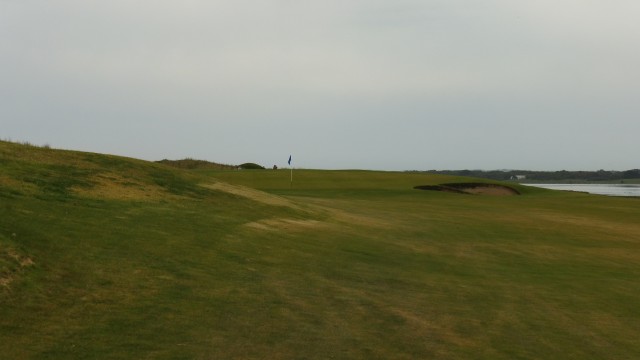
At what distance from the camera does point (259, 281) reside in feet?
35.4

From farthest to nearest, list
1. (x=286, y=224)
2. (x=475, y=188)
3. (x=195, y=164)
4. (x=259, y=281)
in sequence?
(x=195, y=164)
(x=475, y=188)
(x=286, y=224)
(x=259, y=281)

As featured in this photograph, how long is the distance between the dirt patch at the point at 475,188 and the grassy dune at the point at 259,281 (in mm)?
28238

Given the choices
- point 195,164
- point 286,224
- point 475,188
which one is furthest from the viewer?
point 195,164

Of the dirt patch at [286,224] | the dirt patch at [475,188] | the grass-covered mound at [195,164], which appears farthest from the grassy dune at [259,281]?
the grass-covered mound at [195,164]

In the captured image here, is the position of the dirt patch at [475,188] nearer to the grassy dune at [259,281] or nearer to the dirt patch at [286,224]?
the grassy dune at [259,281]

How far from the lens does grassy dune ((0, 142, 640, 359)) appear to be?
7797mm

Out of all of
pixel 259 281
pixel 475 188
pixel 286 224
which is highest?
pixel 475 188

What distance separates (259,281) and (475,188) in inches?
1773

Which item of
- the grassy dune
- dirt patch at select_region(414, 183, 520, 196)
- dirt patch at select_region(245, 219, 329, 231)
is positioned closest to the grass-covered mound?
dirt patch at select_region(414, 183, 520, 196)

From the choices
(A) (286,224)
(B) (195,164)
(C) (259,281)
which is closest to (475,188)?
(B) (195,164)

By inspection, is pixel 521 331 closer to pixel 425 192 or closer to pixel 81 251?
→ pixel 81 251

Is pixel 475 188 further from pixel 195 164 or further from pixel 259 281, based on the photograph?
pixel 259 281

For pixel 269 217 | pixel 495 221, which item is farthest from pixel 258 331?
pixel 495 221

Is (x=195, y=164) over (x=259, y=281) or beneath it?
over
